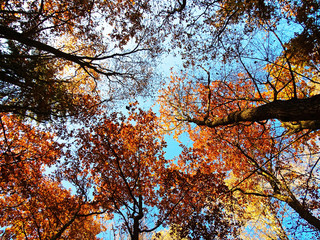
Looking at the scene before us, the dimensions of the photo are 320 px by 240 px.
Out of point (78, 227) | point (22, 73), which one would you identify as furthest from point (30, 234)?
point (22, 73)

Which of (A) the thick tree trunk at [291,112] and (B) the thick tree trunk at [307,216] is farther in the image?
(B) the thick tree trunk at [307,216]

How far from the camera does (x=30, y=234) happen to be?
1049 centimetres

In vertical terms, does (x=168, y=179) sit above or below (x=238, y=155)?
below

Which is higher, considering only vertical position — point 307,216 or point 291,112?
point 291,112

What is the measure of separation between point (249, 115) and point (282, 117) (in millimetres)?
970

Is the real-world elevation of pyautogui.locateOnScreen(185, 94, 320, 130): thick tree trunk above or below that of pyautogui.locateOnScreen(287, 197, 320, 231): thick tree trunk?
above

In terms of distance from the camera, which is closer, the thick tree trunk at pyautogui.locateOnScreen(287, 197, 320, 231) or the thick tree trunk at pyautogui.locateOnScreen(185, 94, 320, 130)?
the thick tree trunk at pyautogui.locateOnScreen(185, 94, 320, 130)

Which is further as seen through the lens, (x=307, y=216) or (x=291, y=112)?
(x=307, y=216)

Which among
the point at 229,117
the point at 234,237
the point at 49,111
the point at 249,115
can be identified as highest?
the point at 49,111

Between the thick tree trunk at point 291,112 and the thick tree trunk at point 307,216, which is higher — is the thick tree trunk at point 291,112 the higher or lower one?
the higher one

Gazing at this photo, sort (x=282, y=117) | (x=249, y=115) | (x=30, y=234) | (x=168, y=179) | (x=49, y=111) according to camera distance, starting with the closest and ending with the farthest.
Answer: (x=282, y=117)
(x=249, y=115)
(x=49, y=111)
(x=168, y=179)
(x=30, y=234)

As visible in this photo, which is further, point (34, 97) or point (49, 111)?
point (49, 111)

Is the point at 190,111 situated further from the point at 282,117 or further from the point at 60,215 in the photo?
the point at 60,215

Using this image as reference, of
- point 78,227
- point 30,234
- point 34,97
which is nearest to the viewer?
point 34,97
